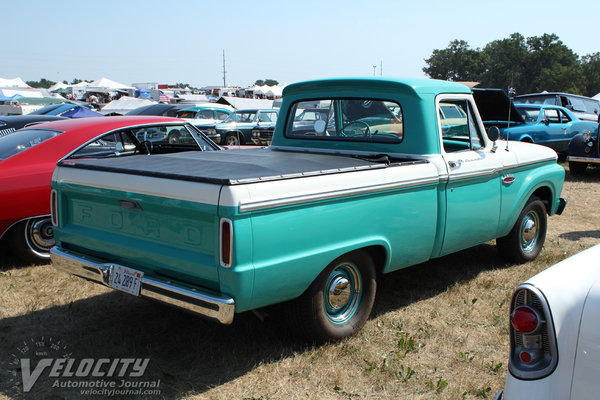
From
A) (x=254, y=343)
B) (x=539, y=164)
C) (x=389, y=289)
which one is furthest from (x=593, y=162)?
(x=254, y=343)

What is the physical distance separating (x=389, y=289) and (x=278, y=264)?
2.11m

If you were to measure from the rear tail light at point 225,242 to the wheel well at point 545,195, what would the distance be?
3.97m

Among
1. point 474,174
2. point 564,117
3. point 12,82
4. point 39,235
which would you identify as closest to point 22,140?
point 39,235

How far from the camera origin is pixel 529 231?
5.69 m

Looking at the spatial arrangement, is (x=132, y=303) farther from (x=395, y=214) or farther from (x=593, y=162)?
(x=593, y=162)

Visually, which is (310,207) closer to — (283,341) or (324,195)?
(324,195)

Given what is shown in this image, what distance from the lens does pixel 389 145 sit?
182 inches

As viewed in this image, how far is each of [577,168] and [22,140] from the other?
11.4 metres

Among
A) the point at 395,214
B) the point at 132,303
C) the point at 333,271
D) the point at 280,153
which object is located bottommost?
the point at 132,303

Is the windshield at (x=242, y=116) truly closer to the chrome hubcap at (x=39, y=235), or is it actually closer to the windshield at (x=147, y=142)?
the windshield at (x=147, y=142)

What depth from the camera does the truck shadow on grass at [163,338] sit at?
11.4 feet

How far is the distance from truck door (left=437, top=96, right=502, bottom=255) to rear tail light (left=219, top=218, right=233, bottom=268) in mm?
→ 2034

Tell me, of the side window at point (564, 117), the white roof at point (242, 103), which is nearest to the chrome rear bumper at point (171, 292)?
the side window at point (564, 117)

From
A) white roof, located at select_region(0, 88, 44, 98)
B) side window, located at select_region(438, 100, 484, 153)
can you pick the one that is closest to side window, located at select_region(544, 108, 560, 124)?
side window, located at select_region(438, 100, 484, 153)
